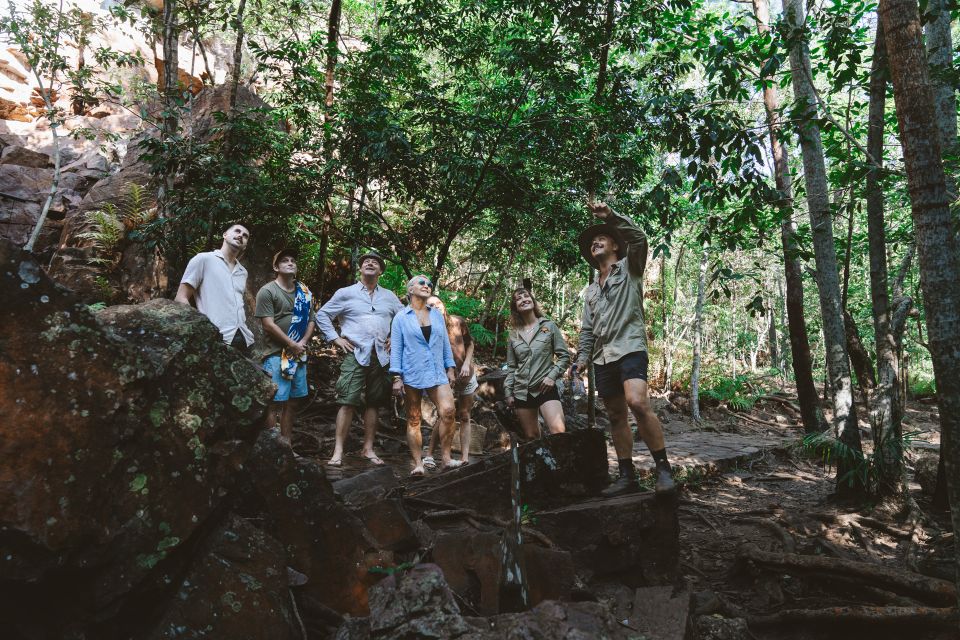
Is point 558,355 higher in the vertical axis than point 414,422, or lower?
higher

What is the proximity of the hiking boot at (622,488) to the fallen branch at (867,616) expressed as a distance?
144cm

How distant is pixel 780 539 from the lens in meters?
5.69

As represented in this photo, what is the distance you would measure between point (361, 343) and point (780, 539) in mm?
4908

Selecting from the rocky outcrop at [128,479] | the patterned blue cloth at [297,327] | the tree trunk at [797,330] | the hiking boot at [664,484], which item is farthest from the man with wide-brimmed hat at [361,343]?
the tree trunk at [797,330]

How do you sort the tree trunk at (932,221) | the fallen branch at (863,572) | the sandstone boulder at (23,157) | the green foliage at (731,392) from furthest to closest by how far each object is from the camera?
the sandstone boulder at (23,157)
the green foliage at (731,392)
the fallen branch at (863,572)
the tree trunk at (932,221)

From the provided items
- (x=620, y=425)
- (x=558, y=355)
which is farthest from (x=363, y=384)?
(x=620, y=425)

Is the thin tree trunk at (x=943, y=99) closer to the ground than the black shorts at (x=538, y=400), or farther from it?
farther from it

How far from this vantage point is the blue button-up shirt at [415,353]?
607 cm

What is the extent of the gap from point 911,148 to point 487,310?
47.3ft

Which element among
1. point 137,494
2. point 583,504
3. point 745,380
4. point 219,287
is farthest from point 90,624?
point 745,380

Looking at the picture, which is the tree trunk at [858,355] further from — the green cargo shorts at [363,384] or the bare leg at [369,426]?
the bare leg at [369,426]

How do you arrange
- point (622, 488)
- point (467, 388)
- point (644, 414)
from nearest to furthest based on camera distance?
1. point (644, 414)
2. point (622, 488)
3. point (467, 388)

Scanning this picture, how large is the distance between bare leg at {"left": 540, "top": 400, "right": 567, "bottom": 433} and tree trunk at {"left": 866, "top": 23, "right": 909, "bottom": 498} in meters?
3.57

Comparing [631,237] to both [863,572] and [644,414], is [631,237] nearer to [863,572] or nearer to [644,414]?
[644,414]
